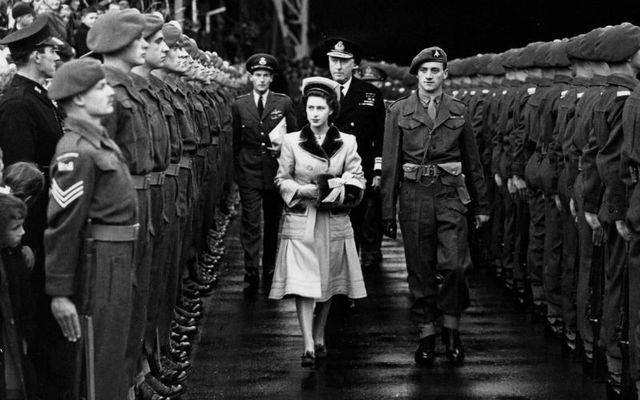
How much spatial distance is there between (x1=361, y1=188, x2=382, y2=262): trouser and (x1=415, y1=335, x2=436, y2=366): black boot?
5.46 meters

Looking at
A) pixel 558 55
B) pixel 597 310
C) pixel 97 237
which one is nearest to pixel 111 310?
pixel 97 237

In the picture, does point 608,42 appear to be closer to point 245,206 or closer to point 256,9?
point 245,206

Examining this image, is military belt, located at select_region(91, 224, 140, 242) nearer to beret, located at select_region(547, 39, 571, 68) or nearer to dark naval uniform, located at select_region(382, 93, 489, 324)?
dark naval uniform, located at select_region(382, 93, 489, 324)

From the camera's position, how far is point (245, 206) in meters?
15.4

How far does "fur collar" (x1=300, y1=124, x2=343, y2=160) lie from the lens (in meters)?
11.2

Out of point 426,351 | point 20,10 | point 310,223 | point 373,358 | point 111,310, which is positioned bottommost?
point 373,358

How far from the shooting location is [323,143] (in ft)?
37.1

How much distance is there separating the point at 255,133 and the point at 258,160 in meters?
0.30

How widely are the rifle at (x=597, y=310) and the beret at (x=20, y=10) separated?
3.87 meters

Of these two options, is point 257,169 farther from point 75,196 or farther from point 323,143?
point 75,196

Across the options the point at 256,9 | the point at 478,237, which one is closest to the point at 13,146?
the point at 478,237

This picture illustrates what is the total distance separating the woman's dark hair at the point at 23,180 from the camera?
7.47 meters

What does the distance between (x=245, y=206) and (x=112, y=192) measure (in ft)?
26.0

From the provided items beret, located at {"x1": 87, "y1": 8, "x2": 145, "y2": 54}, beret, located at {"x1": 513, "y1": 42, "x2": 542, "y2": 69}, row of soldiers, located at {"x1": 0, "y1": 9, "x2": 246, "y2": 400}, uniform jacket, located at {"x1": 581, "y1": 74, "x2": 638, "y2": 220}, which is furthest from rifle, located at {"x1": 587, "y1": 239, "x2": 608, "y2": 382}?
beret, located at {"x1": 513, "y1": 42, "x2": 542, "y2": 69}
